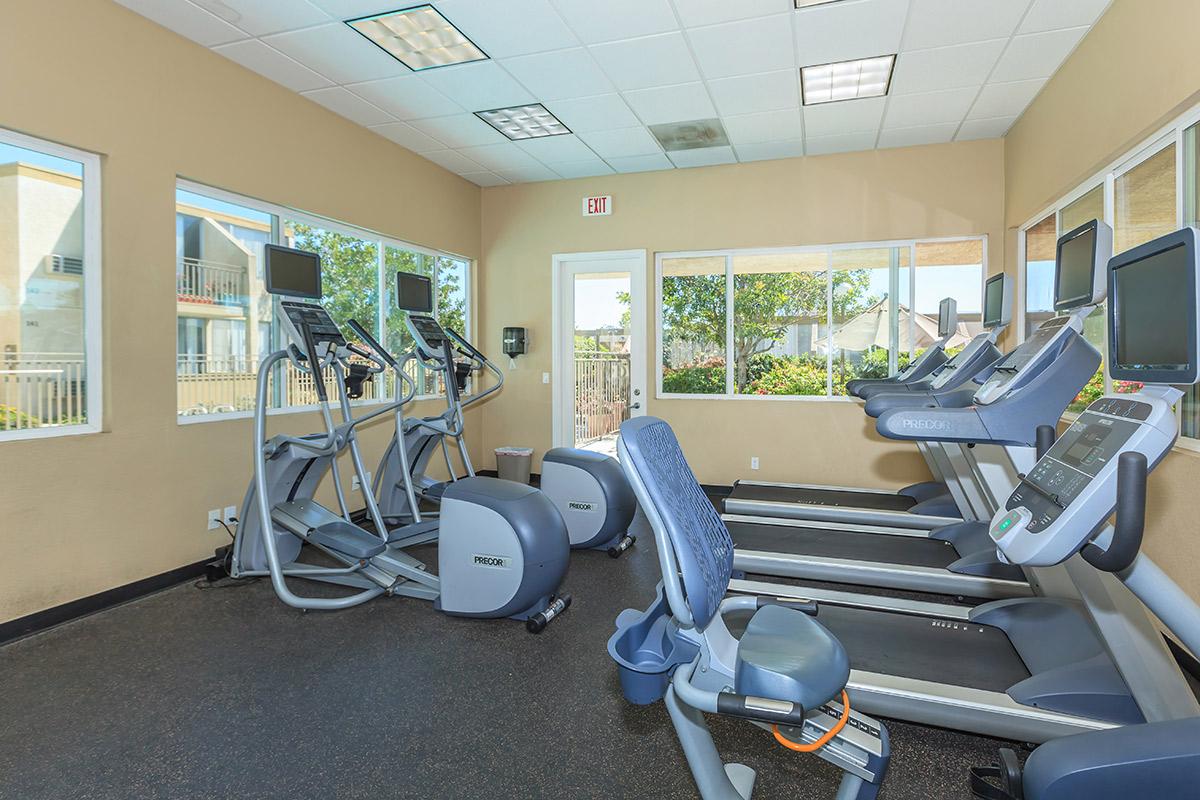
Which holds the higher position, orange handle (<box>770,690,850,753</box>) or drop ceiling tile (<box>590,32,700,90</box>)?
drop ceiling tile (<box>590,32,700,90</box>)

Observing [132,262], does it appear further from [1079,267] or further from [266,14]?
[1079,267]

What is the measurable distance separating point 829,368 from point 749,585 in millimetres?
3065

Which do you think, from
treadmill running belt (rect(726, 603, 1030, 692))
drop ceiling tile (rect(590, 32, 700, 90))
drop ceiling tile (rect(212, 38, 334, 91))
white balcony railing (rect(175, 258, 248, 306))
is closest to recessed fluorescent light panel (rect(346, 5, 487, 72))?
drop ceiling tile (rect(212, 38, 334, 91))

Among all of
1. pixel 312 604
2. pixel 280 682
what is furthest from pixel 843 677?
pixel 312 604

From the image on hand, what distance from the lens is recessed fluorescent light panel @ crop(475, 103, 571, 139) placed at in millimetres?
4617

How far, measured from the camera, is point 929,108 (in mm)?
4500

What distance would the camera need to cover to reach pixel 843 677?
1.40 metres

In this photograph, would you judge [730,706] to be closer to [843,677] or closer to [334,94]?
[843,677]

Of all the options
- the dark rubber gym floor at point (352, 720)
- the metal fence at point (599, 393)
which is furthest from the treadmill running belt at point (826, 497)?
the dark rubber gym floor at point (352, 720)

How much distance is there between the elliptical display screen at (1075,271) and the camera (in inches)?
77.7

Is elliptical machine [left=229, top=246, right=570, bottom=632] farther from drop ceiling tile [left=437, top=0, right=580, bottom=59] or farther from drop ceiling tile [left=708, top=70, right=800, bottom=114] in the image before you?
drop ceiling tile [left=708, top=70, right=800, bottom=114]

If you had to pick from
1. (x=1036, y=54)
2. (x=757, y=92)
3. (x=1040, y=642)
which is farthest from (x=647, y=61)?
(x=1040, y=642)

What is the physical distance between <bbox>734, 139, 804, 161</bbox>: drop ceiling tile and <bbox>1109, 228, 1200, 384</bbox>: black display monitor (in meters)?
4.05

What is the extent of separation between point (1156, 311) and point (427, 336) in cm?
360
